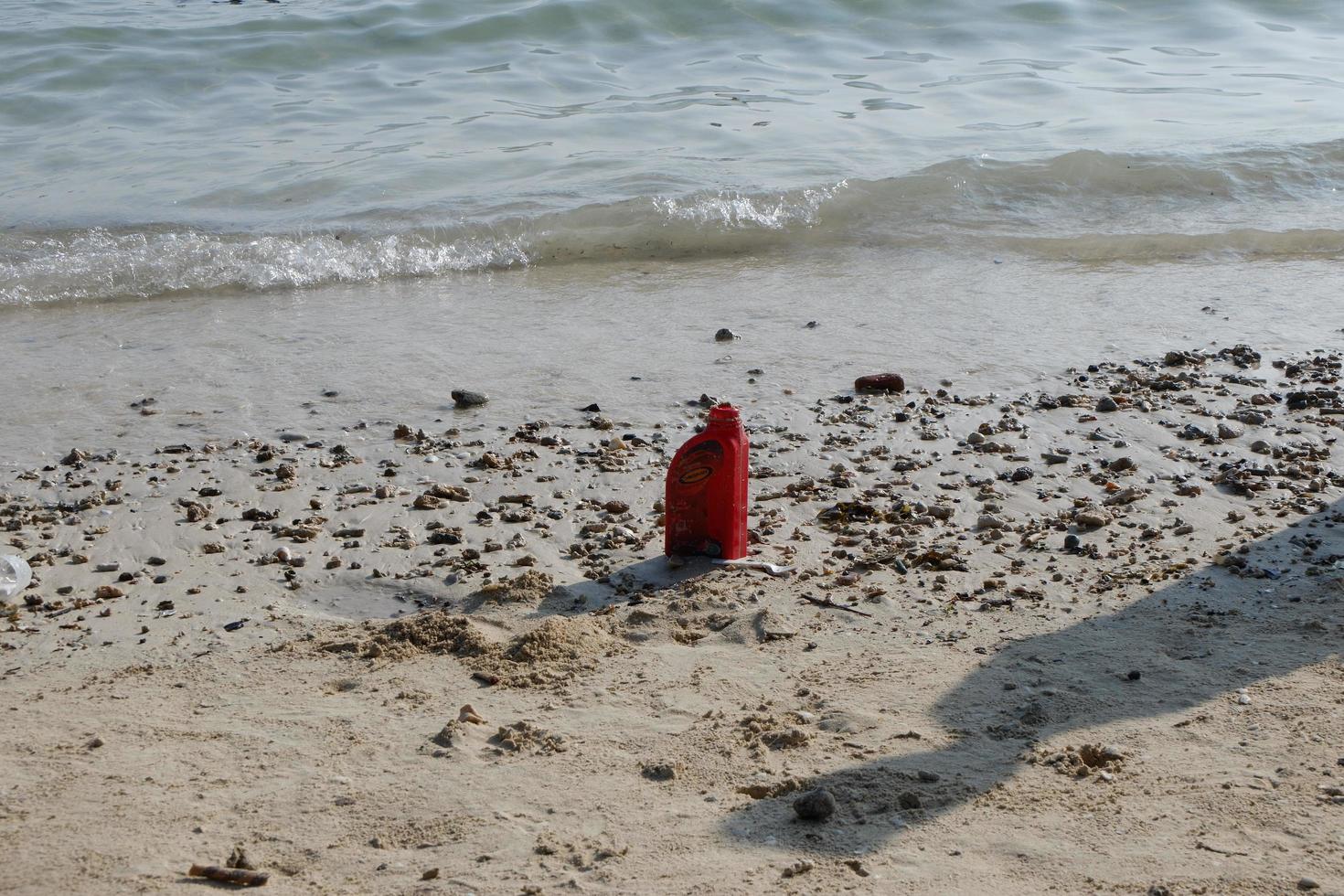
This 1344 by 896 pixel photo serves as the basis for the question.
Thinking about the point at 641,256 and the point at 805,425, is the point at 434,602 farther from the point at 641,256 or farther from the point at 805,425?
the point at 641,256

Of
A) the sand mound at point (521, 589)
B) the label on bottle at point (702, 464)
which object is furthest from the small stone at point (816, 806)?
the label on bottle at point (702, 464)

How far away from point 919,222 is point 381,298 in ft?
13.3

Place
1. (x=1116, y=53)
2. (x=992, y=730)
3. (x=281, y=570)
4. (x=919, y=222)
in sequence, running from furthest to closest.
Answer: (x=1116, y=53) → (x=919, y=222) → (x=281, y=570) → (x=992, y=730)

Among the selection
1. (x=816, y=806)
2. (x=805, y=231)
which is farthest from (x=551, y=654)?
(x=805, y=231)

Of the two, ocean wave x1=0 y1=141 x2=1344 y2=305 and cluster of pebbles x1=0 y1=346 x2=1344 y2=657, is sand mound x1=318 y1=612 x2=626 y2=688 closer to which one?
cluster of pebbles x1=0 y1=346 x2=1344 y2=657

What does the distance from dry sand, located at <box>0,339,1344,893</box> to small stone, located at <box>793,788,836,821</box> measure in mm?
12

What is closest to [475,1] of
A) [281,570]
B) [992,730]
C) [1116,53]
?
[1116,53]

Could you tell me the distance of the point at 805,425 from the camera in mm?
5152

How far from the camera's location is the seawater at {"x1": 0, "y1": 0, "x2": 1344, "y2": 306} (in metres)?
8.75

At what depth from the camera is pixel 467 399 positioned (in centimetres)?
541

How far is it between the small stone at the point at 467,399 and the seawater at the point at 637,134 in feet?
9.73

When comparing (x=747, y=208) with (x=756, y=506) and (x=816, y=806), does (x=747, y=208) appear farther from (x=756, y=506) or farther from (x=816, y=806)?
(x=816, y=806)

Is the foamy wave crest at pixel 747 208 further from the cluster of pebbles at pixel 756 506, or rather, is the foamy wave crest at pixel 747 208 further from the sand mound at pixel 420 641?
the sand mound at pixel 420 641

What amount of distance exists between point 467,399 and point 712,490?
1.87 metres
